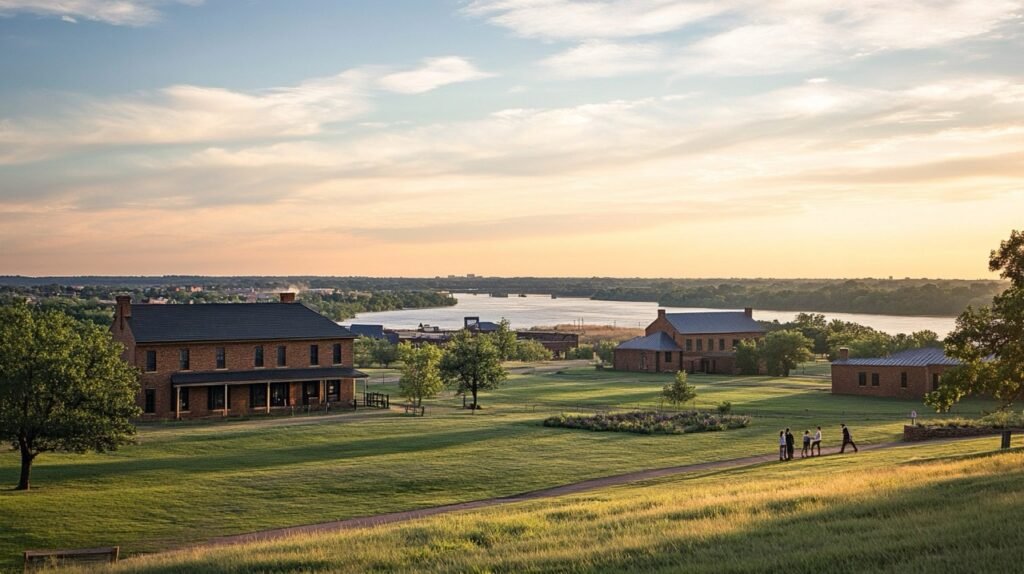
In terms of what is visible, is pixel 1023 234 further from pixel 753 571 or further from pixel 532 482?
pixel 753 571

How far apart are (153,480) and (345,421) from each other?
20.2 metres

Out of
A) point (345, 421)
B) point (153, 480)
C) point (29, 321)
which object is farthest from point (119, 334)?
point (153, 480)

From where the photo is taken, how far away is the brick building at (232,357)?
60.0 meters

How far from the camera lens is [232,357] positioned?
62812 millimetres

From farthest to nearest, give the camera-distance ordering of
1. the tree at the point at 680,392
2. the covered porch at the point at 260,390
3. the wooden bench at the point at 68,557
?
the tree at the point at 680,392 → the covered porch at the point at 260,390 → the wooden bench at the point at 68,557

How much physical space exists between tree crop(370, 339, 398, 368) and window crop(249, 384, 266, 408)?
5164cm

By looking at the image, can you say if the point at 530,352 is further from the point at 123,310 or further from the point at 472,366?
the point at 123,310

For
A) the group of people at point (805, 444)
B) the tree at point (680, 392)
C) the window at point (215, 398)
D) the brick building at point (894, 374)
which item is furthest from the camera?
the brick building at point (894, 374)

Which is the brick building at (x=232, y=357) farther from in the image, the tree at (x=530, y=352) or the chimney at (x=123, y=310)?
the tree at (x=530, y=352)

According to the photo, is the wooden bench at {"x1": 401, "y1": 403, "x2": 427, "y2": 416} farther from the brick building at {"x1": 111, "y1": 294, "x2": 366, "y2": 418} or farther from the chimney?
the chimney

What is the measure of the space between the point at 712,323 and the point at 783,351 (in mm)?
14105


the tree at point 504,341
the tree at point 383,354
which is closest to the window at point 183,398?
the tree at point 504,341

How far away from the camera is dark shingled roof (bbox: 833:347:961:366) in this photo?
72.5 metres

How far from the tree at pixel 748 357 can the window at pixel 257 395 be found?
55.3m
